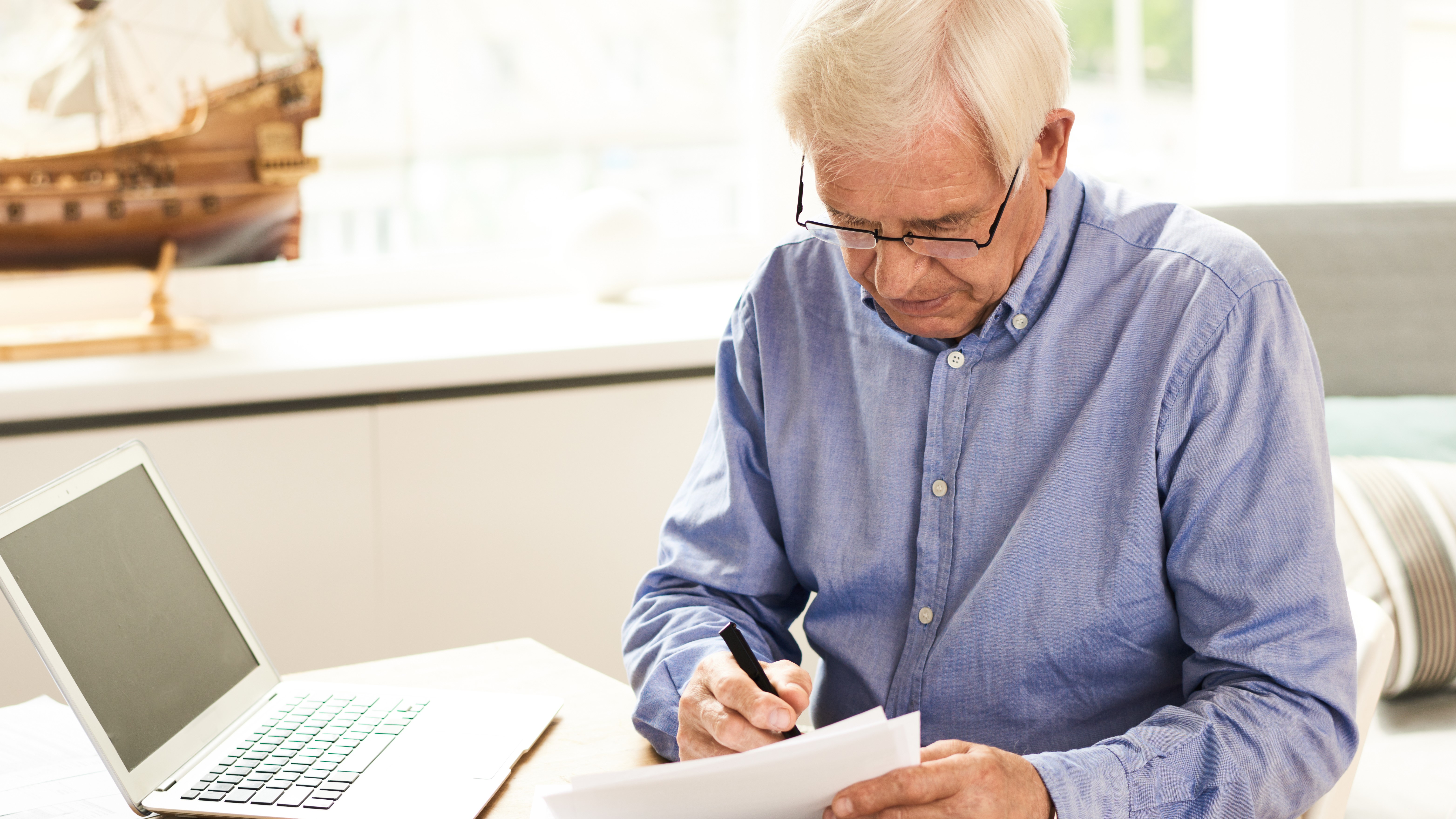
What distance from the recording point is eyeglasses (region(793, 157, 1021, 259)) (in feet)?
3.29

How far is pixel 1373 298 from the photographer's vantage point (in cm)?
182

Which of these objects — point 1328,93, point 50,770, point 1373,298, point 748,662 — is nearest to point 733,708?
point 748,662

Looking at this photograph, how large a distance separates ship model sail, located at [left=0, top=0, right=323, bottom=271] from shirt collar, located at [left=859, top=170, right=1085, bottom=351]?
4.54 feet

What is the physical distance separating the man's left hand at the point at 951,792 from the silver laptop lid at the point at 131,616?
1.73 ft

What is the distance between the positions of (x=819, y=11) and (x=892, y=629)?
0.55 metres

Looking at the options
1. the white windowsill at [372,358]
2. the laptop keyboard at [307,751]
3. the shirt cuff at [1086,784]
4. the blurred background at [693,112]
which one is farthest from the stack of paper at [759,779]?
the blurred background at [693,112]

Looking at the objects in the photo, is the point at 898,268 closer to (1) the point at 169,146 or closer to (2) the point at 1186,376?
(2) the point at 1186,376

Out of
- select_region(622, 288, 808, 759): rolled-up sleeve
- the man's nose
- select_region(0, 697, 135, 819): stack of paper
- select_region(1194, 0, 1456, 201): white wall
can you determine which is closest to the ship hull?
select_region(0, 697, 135, 819): stack of paper

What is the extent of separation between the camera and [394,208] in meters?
2.41

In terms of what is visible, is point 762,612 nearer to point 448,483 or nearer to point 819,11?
point 819,11

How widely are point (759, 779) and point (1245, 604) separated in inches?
16.5

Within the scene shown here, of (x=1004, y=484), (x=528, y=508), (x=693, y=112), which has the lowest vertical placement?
(x=528, y=508)

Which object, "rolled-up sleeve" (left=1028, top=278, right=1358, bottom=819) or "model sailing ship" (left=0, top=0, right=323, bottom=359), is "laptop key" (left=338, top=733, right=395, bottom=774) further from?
"model sailing ship" (left=0, top=0, right=323, bottom=359)

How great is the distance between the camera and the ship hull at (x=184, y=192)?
6.41 feet
